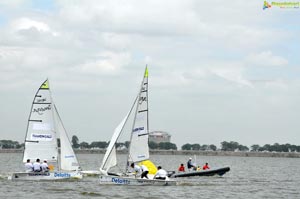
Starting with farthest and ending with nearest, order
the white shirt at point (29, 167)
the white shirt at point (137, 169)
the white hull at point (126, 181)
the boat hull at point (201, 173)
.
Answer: the boat hull at point (201, 173) → the white shirt at point (29, 167) → the white shirt at point (137, 169) → the white hull at point (126, 181)

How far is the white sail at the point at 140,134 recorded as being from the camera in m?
45.1

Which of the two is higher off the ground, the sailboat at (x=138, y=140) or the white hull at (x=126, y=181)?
the sailboat at (x=138, y=140)

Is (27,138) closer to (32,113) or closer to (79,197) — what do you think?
(32,113)

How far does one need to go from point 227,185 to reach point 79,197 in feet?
49.8

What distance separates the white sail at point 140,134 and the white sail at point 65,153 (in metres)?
6.60

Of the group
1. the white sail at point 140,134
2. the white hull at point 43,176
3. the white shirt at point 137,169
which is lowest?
the white hull at point 43,176

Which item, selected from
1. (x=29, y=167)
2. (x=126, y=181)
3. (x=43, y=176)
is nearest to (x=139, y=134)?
(x=126, y=181)

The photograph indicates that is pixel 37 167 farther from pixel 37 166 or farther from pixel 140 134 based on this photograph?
pixel 140 134

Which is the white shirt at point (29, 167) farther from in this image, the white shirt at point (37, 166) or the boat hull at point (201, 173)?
the boat hull at point (201, 173)

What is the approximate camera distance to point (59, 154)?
52.6 m

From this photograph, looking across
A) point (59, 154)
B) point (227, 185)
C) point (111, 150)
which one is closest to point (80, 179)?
point (59, 154)

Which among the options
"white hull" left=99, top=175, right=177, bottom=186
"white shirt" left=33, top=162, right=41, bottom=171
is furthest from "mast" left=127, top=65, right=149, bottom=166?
"white shirt" left=33, top=162, right=41, bottom=171

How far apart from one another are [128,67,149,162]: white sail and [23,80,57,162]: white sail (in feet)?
23.7

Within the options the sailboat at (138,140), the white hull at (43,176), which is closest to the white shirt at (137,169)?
the sailboat at (138,140)
